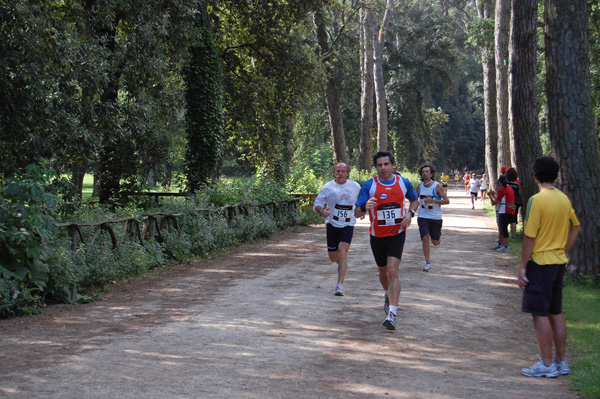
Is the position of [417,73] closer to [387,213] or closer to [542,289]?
[387,213]

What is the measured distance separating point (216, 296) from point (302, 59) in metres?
16.7

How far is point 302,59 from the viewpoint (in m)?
25.5

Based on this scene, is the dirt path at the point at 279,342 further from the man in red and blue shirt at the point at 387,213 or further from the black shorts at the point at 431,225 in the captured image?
the black shorts at the point at 431,225

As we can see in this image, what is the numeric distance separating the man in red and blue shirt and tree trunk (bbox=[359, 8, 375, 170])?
1035 inches

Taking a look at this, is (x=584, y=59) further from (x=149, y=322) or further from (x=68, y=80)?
Answer: (x=68, y=80)

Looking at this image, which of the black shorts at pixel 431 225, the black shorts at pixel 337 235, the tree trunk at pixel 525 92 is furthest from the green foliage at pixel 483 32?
the black shorts at pixel 337 235

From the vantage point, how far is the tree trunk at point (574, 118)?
11539 mm

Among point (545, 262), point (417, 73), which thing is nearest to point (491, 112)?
point (417, 73)

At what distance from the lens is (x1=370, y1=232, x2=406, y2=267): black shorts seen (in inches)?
328

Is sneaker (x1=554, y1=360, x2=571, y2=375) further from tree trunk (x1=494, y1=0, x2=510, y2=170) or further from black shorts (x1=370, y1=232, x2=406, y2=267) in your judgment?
tree trunk (x1=494, y1=0, x2=510, y2=170)

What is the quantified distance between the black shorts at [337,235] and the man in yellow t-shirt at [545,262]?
472cm

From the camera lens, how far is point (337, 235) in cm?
1082

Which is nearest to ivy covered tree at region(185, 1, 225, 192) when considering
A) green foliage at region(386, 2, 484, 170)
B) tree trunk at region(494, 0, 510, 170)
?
tree trunk at region(494, 0, 510, 170)

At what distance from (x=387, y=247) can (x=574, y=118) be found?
17.7 feet
